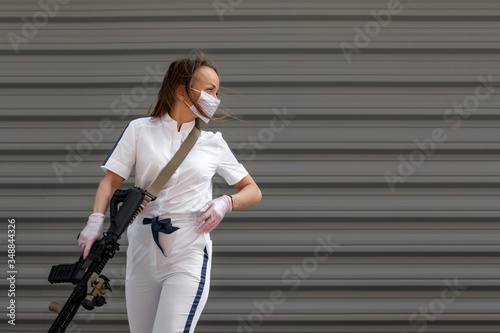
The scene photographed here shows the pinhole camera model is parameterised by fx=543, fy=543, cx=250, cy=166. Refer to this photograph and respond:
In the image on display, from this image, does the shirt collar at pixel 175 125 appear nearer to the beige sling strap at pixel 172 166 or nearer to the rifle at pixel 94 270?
the beige sling strap at pixel 172 166

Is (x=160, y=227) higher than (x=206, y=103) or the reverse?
the reverse

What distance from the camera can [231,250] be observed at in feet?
13.3

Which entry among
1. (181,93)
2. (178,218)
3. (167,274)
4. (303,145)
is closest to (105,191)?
(178,218)

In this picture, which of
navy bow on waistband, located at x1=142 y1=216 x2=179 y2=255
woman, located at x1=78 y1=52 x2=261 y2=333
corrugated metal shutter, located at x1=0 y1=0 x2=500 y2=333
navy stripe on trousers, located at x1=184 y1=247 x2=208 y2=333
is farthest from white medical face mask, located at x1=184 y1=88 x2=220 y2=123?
corrugated metal shutter, located at x1=0 y1=0 x2=500 y2=333

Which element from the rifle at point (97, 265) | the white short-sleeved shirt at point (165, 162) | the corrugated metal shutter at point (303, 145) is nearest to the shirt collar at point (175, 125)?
the white short-sleeved shirt at point (165, 162)

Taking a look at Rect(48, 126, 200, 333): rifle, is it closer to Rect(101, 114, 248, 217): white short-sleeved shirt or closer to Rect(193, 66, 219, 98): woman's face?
Rect(101, 114, 248, 217): white short-sleeved shirt

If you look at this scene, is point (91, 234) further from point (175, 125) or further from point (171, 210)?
point (175, 125)

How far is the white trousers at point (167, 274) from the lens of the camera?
7.80ft

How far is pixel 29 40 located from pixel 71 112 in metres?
0.65

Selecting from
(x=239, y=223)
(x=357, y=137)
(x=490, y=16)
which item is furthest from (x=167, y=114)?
(x=490, y=16)

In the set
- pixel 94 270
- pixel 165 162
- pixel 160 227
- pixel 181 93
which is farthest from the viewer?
pixel 181 93

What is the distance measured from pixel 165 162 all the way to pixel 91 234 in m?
0.45

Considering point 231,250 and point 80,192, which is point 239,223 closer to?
point 231,250

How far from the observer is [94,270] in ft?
7.41
